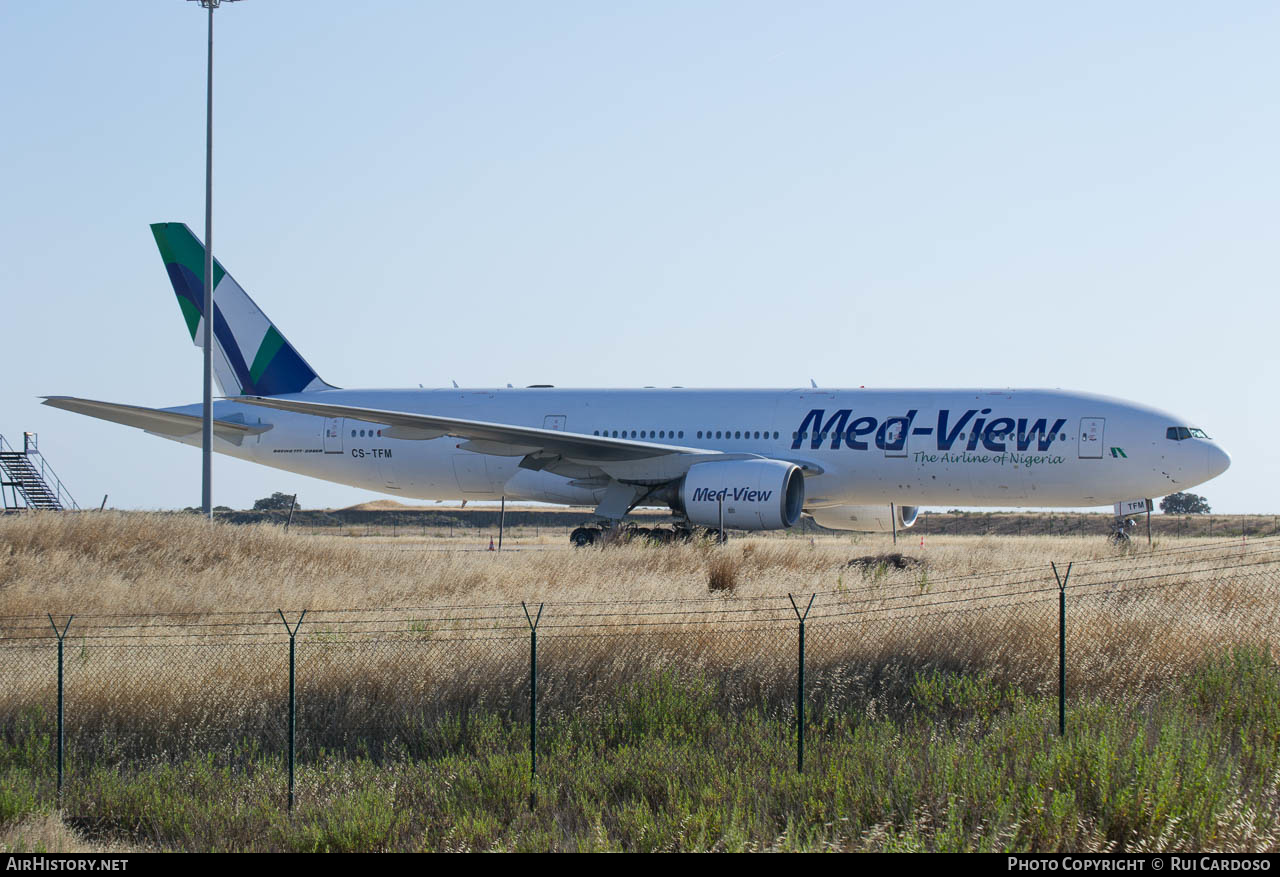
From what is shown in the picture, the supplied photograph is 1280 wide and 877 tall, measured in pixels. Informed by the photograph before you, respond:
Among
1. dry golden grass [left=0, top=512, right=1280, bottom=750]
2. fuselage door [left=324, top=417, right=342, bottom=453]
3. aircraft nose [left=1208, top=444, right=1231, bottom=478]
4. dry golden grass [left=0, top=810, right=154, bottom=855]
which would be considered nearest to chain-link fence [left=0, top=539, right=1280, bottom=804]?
dry golden grass [left=0, top=512, right=1280, bottom=750]

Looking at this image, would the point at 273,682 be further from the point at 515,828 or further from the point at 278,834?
the point at 515,828

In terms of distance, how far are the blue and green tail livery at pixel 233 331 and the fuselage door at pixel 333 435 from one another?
2.76m

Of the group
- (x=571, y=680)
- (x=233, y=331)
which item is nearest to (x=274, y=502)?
(x=233, y=331)

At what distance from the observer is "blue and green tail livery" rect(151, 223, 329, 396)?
33.4 metres

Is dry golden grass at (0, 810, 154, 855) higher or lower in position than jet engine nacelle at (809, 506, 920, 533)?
lower

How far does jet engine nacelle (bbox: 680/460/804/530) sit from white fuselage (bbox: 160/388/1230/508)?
77.9 inches

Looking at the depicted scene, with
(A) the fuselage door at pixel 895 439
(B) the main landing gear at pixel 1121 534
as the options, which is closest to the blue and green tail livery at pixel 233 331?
→ (A) the fuselage door at pixel 895 439

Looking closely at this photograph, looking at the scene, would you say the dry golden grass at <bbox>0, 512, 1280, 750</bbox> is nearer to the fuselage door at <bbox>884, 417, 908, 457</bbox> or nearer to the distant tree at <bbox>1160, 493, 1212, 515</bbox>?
the fuselage door at <bbox>884, 417, 908, 457</bbox>

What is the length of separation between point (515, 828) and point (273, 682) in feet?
14.4

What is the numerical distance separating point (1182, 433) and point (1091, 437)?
1.75 meters

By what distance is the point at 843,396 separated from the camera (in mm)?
28688

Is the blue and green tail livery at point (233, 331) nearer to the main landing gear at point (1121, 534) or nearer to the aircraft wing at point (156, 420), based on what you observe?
the aircraft wing at point (156, 420)

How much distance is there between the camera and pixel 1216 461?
2617cm

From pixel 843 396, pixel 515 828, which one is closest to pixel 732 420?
pixel 843 396
